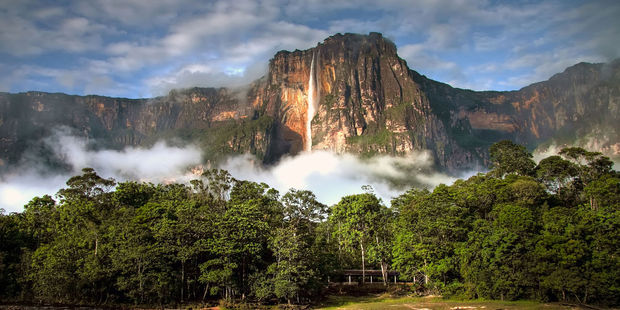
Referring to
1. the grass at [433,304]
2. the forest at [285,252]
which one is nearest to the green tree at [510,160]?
the forest at [285,252]

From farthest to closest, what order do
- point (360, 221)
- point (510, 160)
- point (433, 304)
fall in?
point (510, 160), point (360, 221), point (433, 304)

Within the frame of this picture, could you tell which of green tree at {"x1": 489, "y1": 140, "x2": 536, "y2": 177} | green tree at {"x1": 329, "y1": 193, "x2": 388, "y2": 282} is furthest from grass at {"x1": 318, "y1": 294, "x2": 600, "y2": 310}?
green tree at {"x1": 489, "y1": 140, "x2": 536, "y2": 177}

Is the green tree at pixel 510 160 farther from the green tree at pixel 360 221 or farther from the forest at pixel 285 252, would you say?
the green tree at pixel 360 221

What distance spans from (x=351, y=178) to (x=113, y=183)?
122846 millimetres

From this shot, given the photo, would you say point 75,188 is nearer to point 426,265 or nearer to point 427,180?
point 426,265

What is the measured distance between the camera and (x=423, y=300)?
49.7 m

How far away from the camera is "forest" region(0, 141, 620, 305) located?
4381cm

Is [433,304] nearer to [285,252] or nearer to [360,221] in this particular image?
[285,252]

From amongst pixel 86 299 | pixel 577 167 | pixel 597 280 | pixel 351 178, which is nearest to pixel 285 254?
pixel 86 299

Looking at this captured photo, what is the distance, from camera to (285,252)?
165ft

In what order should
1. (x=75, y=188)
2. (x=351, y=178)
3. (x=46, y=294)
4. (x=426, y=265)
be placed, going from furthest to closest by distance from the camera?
(x=351, y=178) < (x=75, y=188) < (x=426, y=265) < (x=46, y=294)

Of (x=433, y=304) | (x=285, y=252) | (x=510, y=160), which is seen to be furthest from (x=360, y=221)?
(x=510, y=160)

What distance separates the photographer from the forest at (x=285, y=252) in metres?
43.8

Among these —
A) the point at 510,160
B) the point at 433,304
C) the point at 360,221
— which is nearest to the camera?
the point at 433,304
